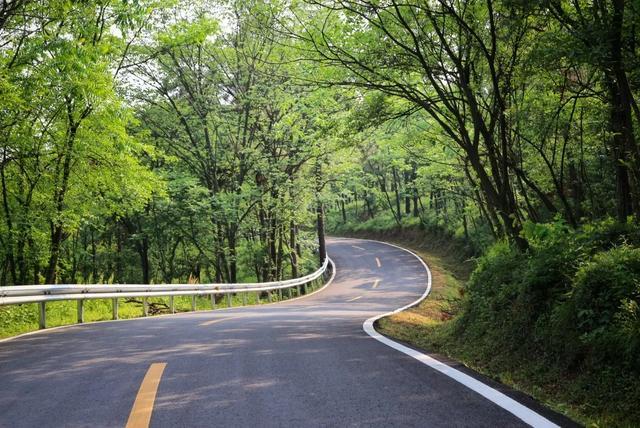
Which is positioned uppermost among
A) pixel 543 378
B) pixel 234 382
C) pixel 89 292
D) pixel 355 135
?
pixel 355 135

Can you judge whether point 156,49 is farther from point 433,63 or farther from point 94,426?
point 94,426

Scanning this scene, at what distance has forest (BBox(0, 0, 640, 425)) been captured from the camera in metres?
6.34

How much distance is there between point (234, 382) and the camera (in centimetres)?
503

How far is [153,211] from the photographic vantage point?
2703 centimetres

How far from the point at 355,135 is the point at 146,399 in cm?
699

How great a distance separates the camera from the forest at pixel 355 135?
6.34 meters

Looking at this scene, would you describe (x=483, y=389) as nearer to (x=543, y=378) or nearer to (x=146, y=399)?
(x=543, y=378)

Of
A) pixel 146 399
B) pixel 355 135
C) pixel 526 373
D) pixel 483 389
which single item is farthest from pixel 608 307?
pixel 355 135


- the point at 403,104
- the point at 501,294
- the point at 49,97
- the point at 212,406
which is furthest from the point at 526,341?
the point at 49,97

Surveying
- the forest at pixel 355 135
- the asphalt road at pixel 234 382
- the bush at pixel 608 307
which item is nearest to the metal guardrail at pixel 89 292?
the asphalt road at pixel 234 382

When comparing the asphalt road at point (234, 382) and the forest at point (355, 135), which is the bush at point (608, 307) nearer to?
the forest at point (355, 135)

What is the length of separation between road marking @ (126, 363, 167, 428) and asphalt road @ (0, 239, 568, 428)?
0.06 meters

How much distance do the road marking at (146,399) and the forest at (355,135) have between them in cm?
347

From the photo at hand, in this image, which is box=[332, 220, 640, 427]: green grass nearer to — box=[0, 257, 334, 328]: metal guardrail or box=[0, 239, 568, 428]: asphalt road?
box=[0, 239, 568, 428]: asphalt road
